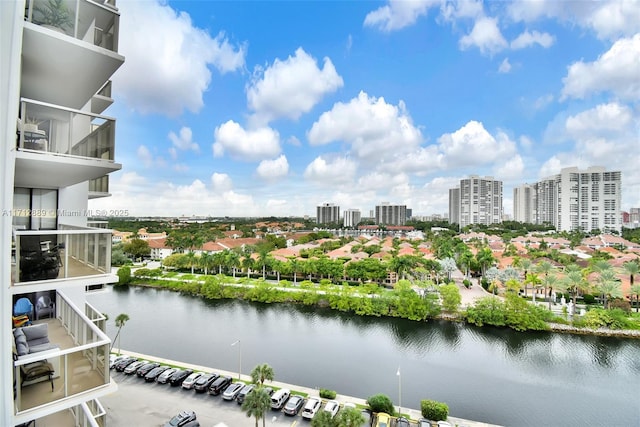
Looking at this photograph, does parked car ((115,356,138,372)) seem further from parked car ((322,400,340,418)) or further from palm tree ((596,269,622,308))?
palm tree ((596,269,622,308))

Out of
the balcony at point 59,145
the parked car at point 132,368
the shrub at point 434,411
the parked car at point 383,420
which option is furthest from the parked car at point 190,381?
the balcony at point 59,145

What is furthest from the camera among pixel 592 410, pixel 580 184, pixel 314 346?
pixel 580 184

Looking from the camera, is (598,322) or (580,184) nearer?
(598,322)

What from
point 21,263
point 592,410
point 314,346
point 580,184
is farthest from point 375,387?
point 580,184

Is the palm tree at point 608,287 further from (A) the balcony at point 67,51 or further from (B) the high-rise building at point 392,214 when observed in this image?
(B) the high-rise building at point 392,214

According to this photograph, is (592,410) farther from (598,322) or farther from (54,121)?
(54,121)

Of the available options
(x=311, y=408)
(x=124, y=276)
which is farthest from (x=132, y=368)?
(x=124, y=276)

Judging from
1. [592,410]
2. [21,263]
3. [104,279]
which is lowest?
[592,410]

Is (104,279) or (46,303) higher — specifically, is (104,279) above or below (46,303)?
above
